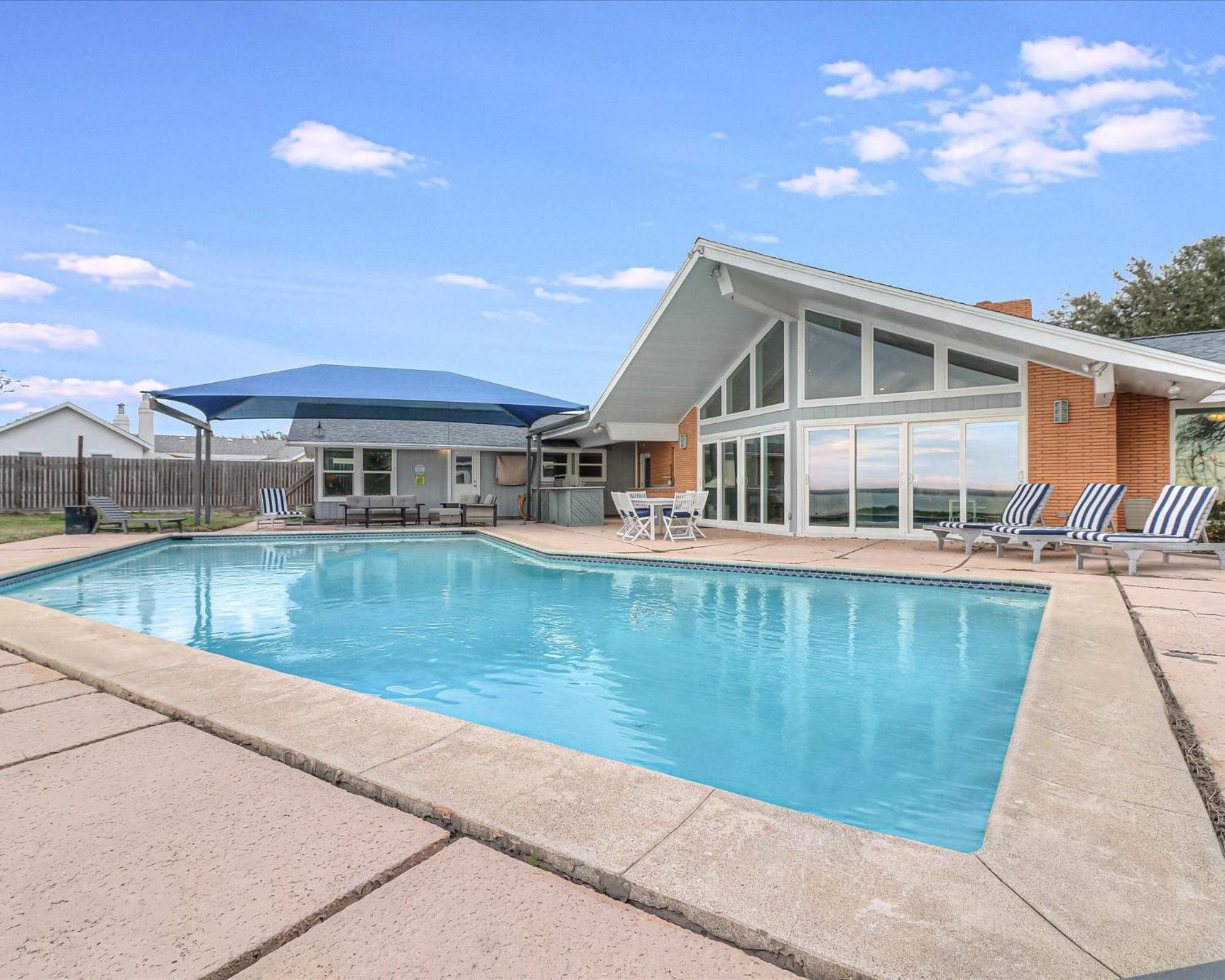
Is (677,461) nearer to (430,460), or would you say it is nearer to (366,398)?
(430,460)

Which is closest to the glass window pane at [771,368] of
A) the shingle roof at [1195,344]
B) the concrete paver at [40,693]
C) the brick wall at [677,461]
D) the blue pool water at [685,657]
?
the brick wall at [677,461]

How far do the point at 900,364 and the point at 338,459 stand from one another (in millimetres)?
13260

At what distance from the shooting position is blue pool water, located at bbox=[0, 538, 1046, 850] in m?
2.78

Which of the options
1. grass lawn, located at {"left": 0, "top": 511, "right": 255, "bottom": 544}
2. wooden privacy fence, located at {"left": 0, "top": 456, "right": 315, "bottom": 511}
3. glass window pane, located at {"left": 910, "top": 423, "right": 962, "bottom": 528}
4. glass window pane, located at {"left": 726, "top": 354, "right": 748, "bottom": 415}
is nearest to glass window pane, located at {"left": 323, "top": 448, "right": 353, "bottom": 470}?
wooden privacy fence, located at {"left": 0, "top": 456, "right": 315, "bottom": 511}

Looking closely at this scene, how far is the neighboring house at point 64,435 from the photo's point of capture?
24141 mm

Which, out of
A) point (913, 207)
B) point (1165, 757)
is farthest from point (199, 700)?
point (913, 207)

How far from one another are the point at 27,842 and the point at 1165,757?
134 inches

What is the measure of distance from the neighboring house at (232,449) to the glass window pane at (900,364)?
99.4 feet

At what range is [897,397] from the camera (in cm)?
994

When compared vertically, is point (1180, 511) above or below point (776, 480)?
below

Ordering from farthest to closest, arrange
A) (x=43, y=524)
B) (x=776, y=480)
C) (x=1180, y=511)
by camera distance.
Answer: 1. (x=43, y=524)
2. (x=776, y=480)
3. (x=1180, y=511)

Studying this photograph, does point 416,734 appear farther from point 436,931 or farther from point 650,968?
point 650,968

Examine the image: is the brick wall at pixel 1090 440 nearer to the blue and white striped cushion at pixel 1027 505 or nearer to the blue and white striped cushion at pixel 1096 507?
the blue and white striped cushion at pixel 1027 505

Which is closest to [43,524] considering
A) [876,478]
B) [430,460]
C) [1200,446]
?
[430,460]
